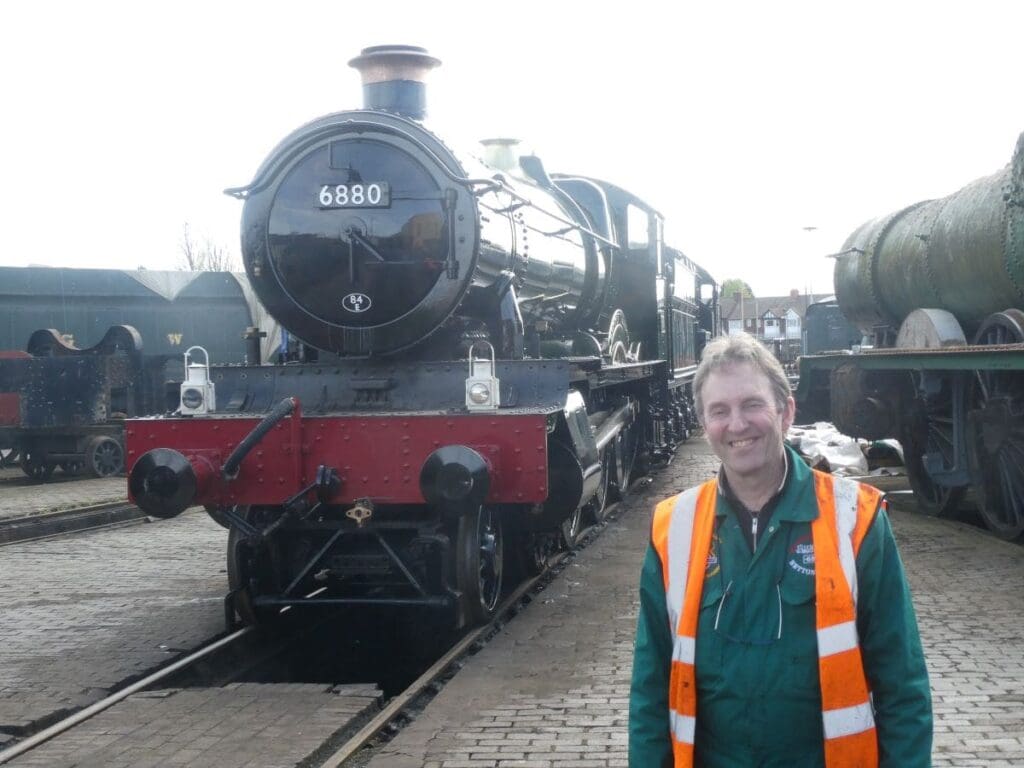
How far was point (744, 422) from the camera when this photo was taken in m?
2.53

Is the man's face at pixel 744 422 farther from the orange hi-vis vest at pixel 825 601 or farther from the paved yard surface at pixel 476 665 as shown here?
the paved yard surface at pixel 476 665

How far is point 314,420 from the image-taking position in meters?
6.56

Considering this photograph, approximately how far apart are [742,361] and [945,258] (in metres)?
8.62

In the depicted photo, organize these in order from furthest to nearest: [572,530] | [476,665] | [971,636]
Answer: [572,530] → [971,636] → [476,665]

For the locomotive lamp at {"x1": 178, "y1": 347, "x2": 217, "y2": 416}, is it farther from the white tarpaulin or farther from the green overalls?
the white tarpaulin

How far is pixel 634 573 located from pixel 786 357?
3004 centimetres

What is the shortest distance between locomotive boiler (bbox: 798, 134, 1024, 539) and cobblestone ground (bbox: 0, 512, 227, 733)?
19.0 ft

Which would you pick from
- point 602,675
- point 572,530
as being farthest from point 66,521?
point 602,675

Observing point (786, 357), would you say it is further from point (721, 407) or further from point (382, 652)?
point (721, 407)

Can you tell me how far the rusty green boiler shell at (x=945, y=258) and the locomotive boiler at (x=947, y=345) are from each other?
0.01 m

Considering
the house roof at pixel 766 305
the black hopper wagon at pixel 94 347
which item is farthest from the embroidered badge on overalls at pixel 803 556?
the house roof at pixel 766 305

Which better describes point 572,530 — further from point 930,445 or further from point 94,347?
point 94,347

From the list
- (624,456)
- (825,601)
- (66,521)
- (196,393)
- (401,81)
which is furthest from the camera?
(624,456)

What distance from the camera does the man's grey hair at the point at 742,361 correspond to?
2.59 m
